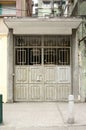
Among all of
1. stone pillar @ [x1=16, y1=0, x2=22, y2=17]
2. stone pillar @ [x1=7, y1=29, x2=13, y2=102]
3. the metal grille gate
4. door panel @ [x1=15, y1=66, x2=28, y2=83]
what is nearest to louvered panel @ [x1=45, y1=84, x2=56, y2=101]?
the metal grille gate

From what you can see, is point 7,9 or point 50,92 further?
point 7,9

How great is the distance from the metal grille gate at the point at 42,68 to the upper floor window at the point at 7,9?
6.41 ft

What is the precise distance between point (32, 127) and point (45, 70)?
7810 mm

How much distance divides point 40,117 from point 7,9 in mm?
8848

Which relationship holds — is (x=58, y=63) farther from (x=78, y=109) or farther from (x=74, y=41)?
(x=78, y=109)

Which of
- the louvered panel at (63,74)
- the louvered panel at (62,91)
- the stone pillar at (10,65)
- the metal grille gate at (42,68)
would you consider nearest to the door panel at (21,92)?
the metal grille gate at (42,68)

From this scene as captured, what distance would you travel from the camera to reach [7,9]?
2125cm

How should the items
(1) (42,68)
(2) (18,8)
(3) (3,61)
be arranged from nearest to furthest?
(3) (3,61) → (1) (42,68) → (2) (18,8)

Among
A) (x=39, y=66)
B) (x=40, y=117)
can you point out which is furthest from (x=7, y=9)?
(x=40, y=117)

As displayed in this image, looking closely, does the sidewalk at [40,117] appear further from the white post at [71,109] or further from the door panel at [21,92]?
the door panel at [21,92]

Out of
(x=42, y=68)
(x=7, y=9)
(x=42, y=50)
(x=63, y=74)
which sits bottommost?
(x=63, y=74)

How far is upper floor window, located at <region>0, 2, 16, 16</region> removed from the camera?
2120 centimetres

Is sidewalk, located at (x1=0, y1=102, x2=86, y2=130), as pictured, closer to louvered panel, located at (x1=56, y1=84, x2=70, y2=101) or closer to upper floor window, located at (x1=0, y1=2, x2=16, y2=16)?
louvered panel, located at (x1=56, y1=84, x2=70, y2=101)

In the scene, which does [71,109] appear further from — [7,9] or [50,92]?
[7,9]
